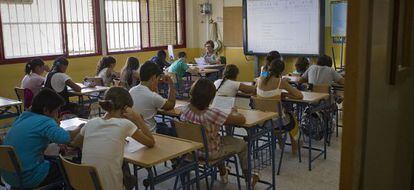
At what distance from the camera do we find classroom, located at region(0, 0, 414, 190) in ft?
4.39

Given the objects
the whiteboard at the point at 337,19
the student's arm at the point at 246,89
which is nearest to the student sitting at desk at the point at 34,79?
the student's arm at the point at 246,89

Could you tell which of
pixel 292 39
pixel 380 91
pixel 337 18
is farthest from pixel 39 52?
pixel 380 91

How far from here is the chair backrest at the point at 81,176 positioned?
2244 millimetres

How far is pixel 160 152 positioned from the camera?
2.71 meters

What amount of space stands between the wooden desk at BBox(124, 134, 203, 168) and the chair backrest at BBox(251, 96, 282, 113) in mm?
1493

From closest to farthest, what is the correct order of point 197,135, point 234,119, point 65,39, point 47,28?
point 197,135, point 234,119, point 47,28, point 65,39

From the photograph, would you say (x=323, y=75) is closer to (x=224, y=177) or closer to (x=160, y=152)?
(x=224, y=177)

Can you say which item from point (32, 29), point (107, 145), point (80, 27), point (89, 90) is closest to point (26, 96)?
point (89, 90)

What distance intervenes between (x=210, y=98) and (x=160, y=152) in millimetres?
719

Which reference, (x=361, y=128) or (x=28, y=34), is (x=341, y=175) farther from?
(x=28, y=34)

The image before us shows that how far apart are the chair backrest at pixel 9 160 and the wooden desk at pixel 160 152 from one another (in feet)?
2.38

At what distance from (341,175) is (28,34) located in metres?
7.23

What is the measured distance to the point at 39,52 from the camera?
7434 mm

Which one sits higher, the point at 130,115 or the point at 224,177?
the point at 130,115
